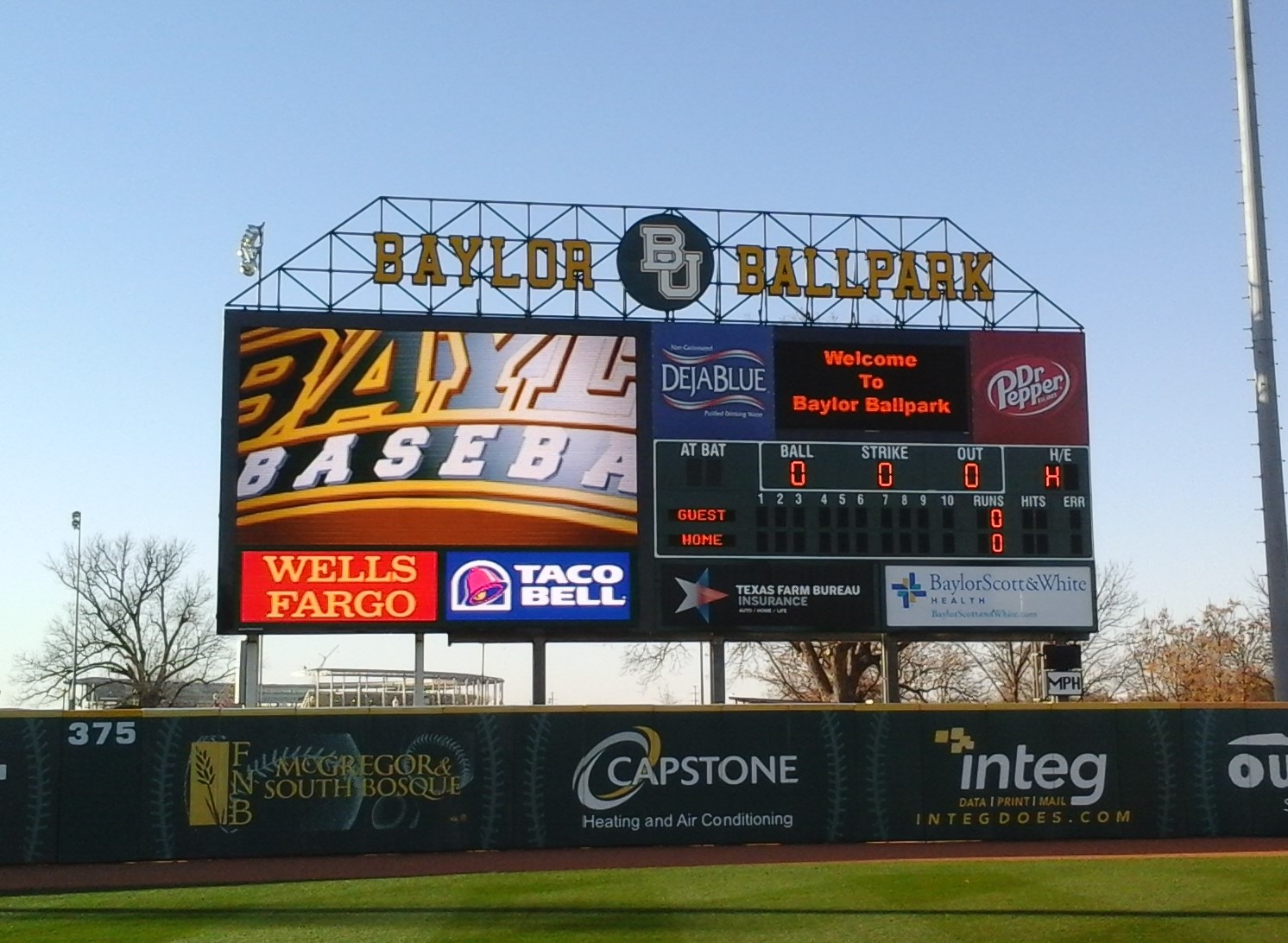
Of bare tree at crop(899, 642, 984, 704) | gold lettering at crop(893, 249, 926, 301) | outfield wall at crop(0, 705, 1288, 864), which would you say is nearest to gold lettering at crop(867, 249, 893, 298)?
gold lettering at crop(893, 249, 926, 301)

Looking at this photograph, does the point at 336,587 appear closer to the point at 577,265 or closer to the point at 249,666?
the point at 249,666

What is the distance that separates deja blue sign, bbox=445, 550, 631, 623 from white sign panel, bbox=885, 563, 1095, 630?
4.34m

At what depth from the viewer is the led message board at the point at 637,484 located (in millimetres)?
24266

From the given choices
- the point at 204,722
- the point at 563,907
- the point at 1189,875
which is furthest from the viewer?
the point at 204,722

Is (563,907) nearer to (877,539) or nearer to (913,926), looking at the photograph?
(913,926)

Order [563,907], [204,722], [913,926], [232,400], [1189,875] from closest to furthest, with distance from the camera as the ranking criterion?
[913,926] → [563,907] → [1189,875] → [204,722] → [232,400]

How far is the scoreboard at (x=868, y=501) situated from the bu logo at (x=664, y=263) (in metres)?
3.17

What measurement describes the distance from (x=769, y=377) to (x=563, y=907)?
10893 mm

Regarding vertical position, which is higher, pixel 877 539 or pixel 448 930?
pixel 877 539

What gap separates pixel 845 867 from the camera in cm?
2072

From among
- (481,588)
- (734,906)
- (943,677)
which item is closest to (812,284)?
(481,588)

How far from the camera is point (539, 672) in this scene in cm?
2606

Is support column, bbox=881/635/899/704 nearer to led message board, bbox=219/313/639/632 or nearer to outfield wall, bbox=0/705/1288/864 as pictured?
outfield wall, bbox=0/705/1288/864

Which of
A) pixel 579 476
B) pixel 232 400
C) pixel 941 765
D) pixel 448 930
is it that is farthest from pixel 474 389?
pixel 448 930
